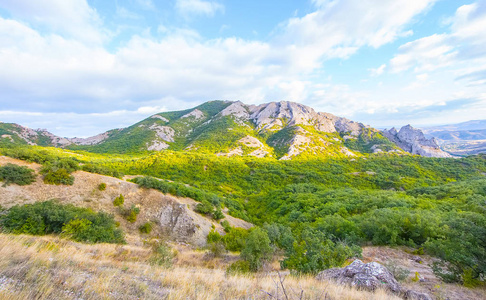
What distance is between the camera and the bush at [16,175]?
53.2ft

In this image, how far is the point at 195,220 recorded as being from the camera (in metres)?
22.2

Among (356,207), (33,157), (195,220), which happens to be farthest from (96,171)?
(356,207)

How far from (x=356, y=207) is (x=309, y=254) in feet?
69.9

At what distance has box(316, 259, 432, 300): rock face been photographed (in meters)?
5.66

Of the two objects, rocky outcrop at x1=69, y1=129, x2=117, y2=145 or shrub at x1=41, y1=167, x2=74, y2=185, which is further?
rocky outcrop at x1=69, y1=129, x2=117, y2=145

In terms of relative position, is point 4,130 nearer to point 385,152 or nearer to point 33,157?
point 33,157

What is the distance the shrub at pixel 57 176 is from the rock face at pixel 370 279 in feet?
79.7

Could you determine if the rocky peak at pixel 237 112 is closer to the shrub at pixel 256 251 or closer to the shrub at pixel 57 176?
the shrub at pixel 57 176

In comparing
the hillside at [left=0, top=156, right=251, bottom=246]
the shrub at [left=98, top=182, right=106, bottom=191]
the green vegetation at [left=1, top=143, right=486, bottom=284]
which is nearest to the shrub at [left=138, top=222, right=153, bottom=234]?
the hillside at [left=0, top=156, right=251, bottom=246]

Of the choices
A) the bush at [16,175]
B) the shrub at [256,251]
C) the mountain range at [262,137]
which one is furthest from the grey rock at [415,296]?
the mountain range at [262,137]

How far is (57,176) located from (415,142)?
161 meters

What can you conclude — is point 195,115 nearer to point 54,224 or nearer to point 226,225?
point 226,225

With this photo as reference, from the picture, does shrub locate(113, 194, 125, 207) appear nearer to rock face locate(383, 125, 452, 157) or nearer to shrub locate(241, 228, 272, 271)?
shrub locate(241, 228, 272, 271)

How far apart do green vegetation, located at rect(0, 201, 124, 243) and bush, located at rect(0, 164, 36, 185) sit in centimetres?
532
